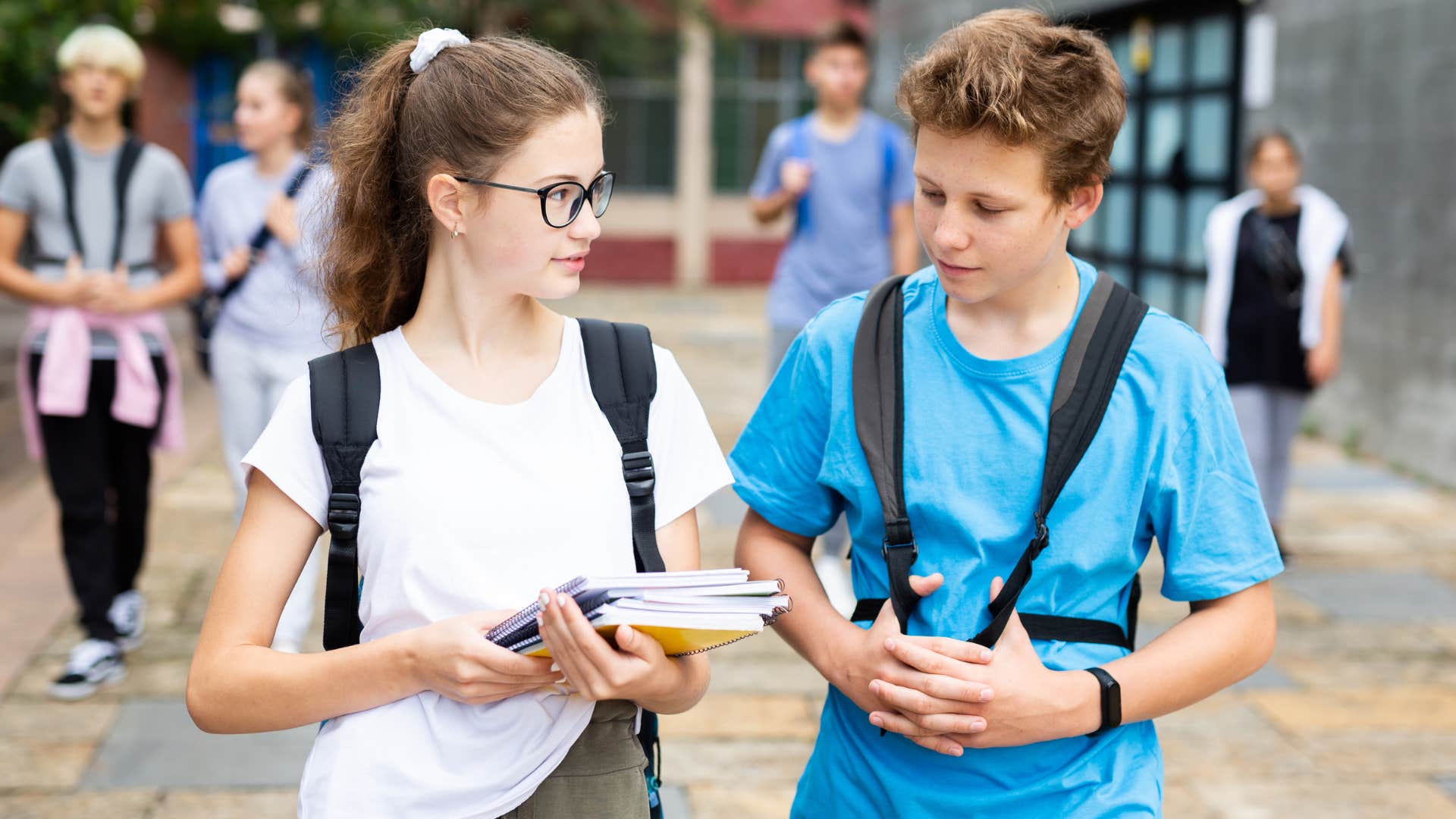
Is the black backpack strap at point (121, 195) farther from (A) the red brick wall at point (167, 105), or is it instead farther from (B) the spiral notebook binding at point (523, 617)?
(A) the red brick wall at point (167, 105)

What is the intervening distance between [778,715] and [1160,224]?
24.2ft

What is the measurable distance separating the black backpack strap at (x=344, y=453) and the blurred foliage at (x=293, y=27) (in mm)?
601

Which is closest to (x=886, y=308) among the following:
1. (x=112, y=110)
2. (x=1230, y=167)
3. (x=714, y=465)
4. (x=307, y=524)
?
(x=714, y=465)

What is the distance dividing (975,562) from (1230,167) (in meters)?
8.53

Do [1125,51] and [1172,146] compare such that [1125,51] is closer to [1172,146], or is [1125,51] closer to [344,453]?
[1172,146]

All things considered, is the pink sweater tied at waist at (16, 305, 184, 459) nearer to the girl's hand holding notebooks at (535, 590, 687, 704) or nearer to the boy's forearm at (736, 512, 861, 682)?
the boy's forearm at (736, 512, 861, 682)

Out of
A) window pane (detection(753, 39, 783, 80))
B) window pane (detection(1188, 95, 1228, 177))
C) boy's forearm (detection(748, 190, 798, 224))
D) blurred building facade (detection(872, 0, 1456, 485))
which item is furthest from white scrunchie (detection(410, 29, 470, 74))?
window pane (detection(753, 39, 783, 80))

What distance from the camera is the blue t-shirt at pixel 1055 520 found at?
73.7 inches

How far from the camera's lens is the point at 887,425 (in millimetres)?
1933

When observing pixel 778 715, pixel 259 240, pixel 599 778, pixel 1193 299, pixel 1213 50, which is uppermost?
pixel 1213 50

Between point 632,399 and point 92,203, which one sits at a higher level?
point 92,203

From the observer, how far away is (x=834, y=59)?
5.64 metres

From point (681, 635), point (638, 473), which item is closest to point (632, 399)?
point (638, 473)

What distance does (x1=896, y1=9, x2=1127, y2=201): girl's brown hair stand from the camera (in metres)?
1.78
